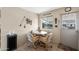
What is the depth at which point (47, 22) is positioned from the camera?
4.68 ft

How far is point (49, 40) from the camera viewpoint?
141 centimetres

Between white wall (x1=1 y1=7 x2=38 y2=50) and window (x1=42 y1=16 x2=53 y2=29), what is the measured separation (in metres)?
0.11

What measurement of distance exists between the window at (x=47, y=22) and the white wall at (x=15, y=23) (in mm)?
114

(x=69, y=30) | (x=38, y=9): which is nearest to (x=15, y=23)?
(x=38, y=9)

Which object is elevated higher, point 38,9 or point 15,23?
point 38,9

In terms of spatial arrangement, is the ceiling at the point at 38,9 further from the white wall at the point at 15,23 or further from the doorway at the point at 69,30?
the doorway at the point at 69,30

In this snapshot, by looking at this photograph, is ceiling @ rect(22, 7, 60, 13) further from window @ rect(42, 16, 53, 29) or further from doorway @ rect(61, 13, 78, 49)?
doorway @ rect(61, 13, 78, 49)

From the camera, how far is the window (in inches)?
55.2

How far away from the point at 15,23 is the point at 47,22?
47 centimetres

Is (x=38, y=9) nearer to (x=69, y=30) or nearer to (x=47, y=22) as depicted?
(x=47, y=22)

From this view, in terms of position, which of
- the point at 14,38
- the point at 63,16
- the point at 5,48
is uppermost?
the point at 63,16

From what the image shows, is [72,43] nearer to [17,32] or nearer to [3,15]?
[17,32]
